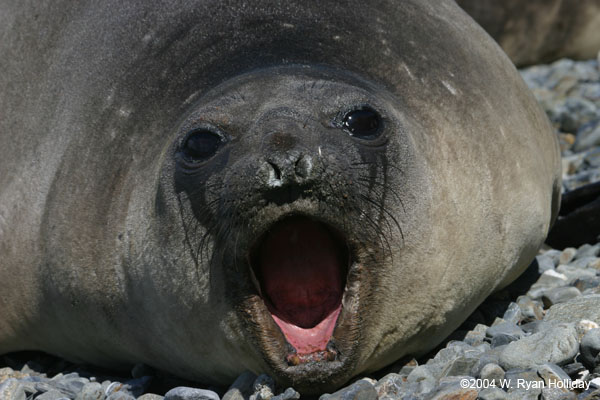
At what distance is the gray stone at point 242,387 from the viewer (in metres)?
3.23

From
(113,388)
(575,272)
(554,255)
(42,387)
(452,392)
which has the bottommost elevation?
(452,392)

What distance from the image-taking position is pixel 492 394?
2.85m

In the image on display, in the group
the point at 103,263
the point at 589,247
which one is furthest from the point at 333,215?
the point at 589,247

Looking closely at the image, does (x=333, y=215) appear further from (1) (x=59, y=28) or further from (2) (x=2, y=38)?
(2) (x=2, y=38)

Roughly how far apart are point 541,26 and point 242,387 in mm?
6251

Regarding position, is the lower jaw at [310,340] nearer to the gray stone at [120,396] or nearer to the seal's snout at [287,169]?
the seal's snout at [287,169]

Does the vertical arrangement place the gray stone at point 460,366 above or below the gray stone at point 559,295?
below

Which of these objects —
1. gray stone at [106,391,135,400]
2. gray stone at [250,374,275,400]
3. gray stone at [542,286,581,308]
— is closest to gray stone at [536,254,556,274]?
gray stone at [542,286,581,308]

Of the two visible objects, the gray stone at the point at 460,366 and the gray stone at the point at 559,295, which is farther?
the gray stone at the point at 559,295

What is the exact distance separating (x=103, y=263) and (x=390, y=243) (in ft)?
3.93

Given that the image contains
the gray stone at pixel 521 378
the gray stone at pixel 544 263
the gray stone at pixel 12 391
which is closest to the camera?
the gray stone at pixel 521 378

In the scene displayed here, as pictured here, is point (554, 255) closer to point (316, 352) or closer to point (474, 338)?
point (474, 338)

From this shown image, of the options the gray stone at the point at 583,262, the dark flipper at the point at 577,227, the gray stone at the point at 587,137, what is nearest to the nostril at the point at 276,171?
the gray stone at the point at 583,262

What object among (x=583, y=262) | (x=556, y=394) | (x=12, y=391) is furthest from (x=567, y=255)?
(x=12, y=391)
